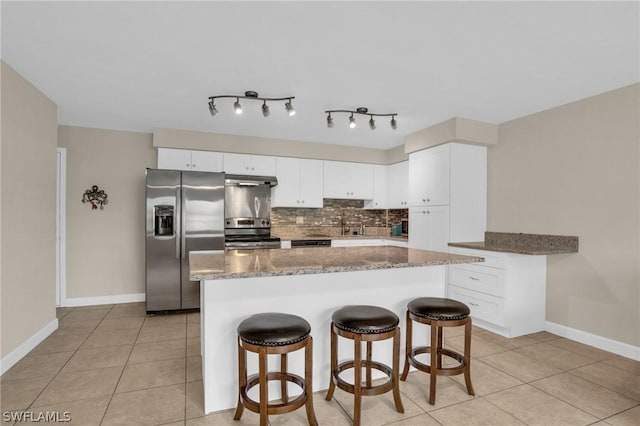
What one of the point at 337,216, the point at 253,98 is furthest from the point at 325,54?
the point at 337,216

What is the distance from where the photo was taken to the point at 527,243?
12.6 feet

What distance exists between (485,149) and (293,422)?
3914 mm

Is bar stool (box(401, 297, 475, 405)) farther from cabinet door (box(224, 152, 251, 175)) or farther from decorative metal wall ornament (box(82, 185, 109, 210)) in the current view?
decorative metal wall ornament (box(82, 185, 109, 210))

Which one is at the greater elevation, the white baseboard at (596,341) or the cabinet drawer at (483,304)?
the cabinet drawer at (483,304)

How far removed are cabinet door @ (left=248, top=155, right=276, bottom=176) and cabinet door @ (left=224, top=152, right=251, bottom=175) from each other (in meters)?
0.06

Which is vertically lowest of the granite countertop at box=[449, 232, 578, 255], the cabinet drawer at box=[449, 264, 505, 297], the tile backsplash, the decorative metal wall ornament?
the cabinet drawer at box=[449, 264, 505, 297]

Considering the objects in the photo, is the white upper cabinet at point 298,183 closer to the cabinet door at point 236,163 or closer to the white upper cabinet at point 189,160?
the cabinet door at point 236,163

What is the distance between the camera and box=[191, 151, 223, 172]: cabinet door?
4.65 meters

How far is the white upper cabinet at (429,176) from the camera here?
4266mm

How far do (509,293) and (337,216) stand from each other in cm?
307

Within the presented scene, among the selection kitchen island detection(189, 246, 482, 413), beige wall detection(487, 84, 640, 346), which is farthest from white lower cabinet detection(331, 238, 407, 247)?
kitchen island detection(189, 246, 482, 413)

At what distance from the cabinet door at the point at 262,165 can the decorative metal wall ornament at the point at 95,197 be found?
6.51 feet

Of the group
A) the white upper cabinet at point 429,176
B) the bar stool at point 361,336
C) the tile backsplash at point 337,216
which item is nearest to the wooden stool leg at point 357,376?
the bar stool at point 361,336

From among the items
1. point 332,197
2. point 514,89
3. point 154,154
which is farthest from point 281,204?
point 514,89
